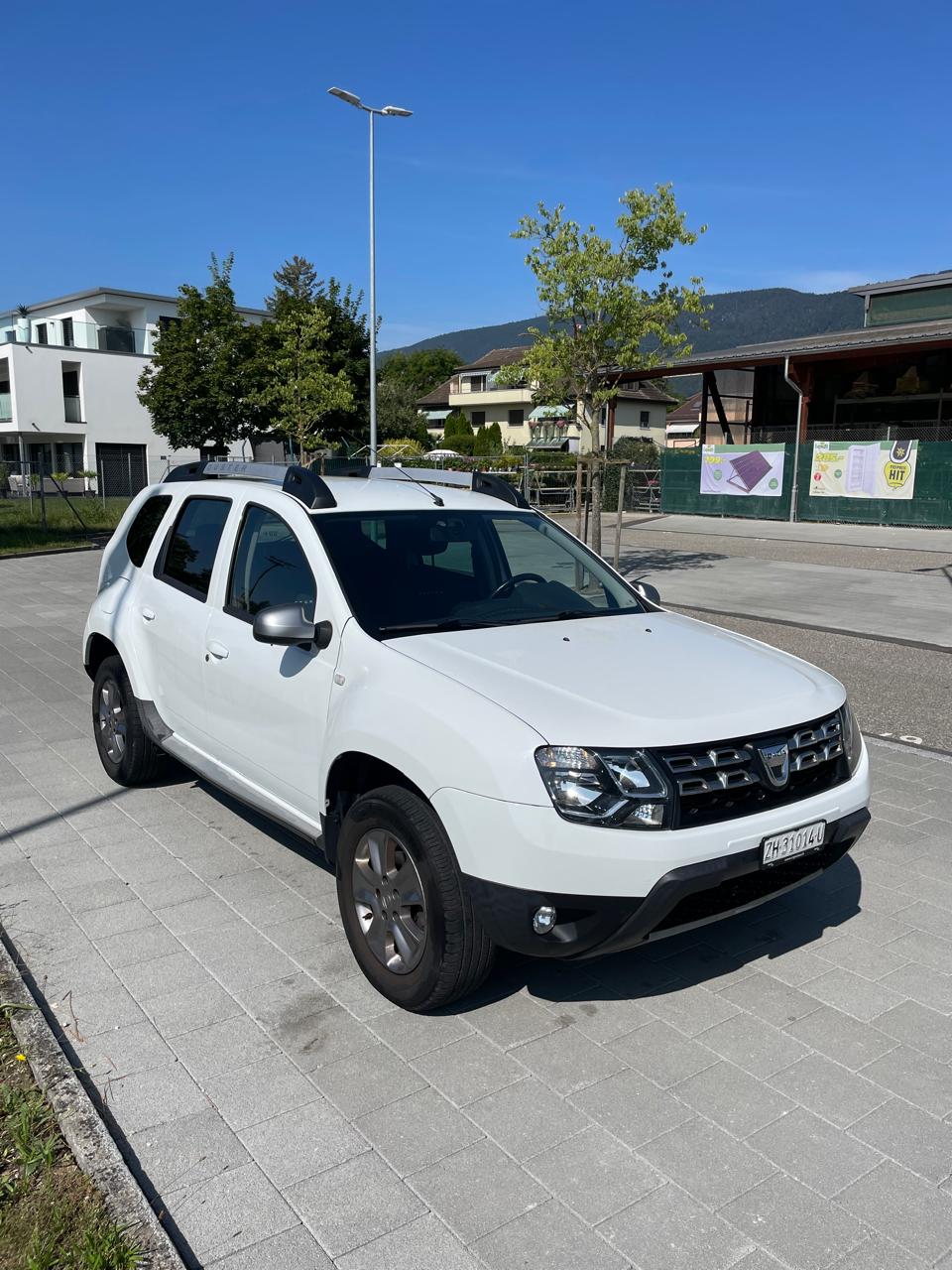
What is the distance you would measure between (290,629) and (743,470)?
30.4 meters

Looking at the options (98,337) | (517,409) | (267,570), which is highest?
(98,337)

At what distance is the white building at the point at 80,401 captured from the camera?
46.2 metres

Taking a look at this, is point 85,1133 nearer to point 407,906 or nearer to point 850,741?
point 407,906

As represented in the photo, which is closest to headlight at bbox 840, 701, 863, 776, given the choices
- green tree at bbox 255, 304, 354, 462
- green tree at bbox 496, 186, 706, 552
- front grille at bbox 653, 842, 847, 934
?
front grille at bbox 653, 842, 847, 934

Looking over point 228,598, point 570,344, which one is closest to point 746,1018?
point 228,598

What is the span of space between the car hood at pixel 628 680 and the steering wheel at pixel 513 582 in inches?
12.8

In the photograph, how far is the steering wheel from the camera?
166 inches

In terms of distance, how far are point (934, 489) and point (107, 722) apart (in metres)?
26.6

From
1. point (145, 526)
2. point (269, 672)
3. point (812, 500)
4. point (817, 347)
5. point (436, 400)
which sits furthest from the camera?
point (436, 400)

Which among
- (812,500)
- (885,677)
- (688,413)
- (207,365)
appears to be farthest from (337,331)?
(688,413)

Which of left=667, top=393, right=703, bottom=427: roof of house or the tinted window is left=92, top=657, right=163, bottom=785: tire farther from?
left=667, top=393, right=703, bottom=427: roof of house

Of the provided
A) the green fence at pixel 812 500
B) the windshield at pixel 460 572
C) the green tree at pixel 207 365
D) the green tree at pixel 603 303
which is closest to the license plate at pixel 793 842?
the windshield at pixel 460 572

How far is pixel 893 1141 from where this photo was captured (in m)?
2.77

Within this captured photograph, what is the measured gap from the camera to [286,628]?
11.7 ft
